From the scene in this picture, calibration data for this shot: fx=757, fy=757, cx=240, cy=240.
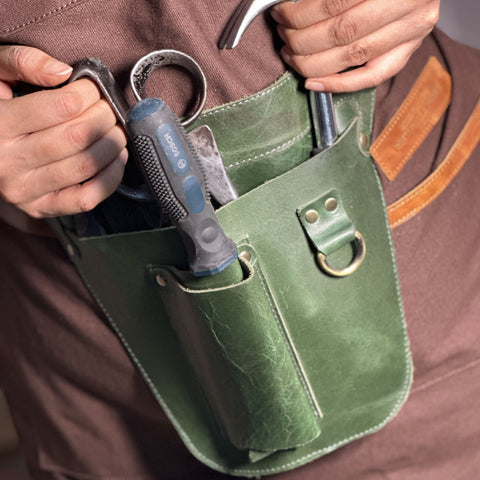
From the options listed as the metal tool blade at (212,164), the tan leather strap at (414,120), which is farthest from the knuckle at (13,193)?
the tan leather strap at (414,120)

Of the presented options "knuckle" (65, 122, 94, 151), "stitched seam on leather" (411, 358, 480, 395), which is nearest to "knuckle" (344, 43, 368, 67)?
"knuckle" (65, 122, 94, 151)

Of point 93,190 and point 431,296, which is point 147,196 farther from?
point 431,296

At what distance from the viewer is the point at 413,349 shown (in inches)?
43.2

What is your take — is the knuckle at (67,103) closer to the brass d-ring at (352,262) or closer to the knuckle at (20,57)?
the knuckle at (20,57)

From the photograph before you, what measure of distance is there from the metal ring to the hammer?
0.16 feet

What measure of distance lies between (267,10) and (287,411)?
0.49 meters

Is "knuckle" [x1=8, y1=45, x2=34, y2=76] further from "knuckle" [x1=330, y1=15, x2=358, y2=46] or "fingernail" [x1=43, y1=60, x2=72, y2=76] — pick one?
"knuckle" [x1=330, y1=15, x2=358, y2=46]

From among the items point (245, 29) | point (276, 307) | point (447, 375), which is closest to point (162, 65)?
point (245, 29)

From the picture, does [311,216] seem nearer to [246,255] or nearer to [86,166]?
[246,255]

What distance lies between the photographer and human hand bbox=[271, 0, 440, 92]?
35.2 inches

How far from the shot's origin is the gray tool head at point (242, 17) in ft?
2.76

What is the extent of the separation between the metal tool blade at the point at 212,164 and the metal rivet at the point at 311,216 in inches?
3.8

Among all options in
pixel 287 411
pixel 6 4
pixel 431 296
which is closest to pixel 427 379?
pixel 431 296

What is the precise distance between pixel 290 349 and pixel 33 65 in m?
0.45
